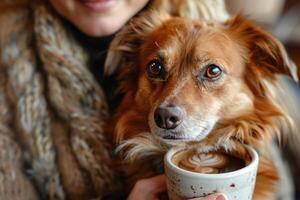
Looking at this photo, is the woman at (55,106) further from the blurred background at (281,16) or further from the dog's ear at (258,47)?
the blurred background at (281,16)

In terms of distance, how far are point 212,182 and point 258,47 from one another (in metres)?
0.52

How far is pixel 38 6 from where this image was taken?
151 centimetres

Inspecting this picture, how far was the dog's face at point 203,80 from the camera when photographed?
45.3 inches

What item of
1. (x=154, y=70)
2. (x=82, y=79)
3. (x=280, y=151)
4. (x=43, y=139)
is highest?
(x=154, y=70)

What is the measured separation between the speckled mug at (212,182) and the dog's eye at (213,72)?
30cm

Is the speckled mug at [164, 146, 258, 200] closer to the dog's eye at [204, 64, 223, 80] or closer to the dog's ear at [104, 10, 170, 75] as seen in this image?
the dog's eye at [204, 64, 223, 80]

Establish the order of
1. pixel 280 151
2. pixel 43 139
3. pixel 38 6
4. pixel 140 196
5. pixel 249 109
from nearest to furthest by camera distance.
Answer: pixel 140 196
pixel 249 109
pixel 43 139
pixel 38 6
pixel 280 151

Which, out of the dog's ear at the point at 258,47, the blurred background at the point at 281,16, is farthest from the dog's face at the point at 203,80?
the blurred background at the point at 281,16

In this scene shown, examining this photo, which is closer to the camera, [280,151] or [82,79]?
[82,79]

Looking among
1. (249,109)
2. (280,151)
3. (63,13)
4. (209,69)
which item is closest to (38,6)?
(63,13)

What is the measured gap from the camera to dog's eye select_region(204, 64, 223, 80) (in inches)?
48.0

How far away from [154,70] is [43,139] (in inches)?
16.0

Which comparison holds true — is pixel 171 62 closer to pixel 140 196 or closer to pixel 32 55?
pixel 140 196

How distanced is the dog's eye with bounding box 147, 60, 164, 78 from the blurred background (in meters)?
1.53
